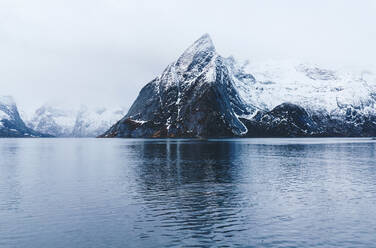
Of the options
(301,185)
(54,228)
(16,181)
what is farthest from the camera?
(16,181)

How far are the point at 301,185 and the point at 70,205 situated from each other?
38.5 metres

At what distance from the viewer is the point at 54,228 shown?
3803 centimetres

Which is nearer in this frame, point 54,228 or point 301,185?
point 54,228

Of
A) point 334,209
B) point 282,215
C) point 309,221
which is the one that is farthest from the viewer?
point 334,209

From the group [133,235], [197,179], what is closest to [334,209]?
[133,235]

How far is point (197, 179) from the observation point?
2913 inches

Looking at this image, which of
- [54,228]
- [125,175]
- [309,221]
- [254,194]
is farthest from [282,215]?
[125,175]

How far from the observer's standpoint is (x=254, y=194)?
5728 cm

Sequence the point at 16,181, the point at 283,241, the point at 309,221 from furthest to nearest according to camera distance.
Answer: the point at 16,181
the point at 309,221
the point at 283,241

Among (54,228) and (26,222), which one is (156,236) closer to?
(54,228)

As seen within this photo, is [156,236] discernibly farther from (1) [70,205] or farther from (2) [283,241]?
(1) [70,205]

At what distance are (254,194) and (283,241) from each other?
78.2 feet

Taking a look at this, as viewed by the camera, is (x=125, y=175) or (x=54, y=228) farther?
(x=125, y=175)

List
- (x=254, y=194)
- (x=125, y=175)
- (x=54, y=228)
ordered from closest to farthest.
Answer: (x=54, y=228) → (x=254, y=194) → (x=125, y=175)
